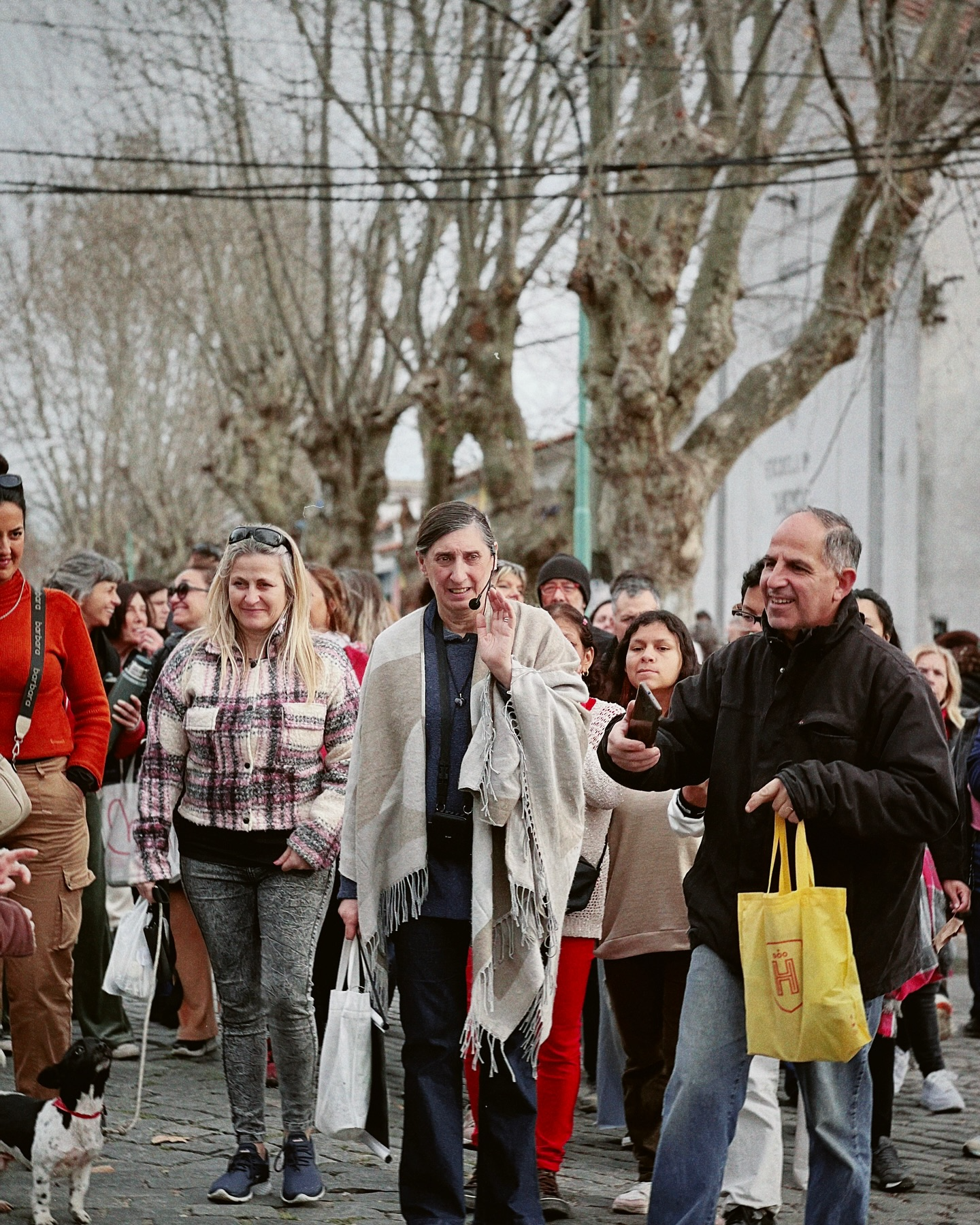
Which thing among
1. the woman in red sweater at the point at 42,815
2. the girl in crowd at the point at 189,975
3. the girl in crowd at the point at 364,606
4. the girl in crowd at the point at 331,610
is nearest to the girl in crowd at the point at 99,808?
the girl in crowd at the point at 189,975

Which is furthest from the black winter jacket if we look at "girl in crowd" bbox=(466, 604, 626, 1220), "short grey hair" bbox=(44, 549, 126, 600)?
"short grey hair" bbox=(44, 549, 126, 600)

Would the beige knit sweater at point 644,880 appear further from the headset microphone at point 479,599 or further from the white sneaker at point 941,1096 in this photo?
the white sneaker at point 941,1096

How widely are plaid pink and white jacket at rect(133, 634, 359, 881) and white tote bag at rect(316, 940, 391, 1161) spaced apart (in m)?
0.60

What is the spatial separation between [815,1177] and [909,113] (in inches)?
472

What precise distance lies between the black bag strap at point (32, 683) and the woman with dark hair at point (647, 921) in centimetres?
211

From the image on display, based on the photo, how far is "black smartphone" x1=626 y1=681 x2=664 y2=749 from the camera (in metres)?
4.29

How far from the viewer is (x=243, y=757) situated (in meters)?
5.44

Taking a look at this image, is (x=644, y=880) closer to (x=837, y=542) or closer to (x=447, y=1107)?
(x=447, y=1107)

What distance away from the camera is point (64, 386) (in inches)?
1437

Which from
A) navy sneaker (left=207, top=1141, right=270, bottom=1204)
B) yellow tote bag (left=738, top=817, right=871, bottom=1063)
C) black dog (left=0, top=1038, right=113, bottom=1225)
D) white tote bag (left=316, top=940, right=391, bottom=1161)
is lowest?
navy sneaker (left=207, top=1141, right=270, bottom=1204)

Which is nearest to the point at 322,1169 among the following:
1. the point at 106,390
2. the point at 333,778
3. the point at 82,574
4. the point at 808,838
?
the point at 333,778

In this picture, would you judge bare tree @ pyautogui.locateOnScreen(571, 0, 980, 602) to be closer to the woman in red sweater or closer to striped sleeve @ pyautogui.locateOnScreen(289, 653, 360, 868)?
striped sleeve @ pyautogui.locateOnScreen(289, 653, 360, 868)

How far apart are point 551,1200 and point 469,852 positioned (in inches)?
55.3

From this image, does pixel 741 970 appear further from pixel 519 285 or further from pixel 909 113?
pixel 519 285
